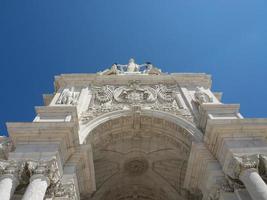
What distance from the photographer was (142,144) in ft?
52.3

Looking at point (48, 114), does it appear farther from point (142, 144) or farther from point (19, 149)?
point (142, 144)

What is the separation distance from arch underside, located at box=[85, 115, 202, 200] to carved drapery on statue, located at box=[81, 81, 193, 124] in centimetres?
80

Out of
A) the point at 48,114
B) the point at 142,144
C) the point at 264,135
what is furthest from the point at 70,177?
the point at 264,135

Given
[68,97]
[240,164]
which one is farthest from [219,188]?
[68,97]

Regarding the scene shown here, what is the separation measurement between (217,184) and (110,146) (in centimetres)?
622

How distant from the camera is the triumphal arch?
33.0ft

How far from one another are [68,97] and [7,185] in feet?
22.2

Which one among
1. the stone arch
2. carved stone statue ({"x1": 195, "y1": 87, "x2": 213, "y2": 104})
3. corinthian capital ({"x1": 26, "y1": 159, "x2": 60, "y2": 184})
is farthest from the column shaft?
corinthian capital ({"x1": 26, "y1": 159, "x2": 60, "y2": 184})

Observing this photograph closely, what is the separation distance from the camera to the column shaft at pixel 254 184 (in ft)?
28.9

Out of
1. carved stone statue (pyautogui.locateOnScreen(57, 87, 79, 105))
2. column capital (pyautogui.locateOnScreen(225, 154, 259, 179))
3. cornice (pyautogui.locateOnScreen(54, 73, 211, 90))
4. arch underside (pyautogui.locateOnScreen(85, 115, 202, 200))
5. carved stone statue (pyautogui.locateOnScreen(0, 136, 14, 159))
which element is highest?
cornice (pyautogui.locateOnScreen(54, 73, 211, 90))

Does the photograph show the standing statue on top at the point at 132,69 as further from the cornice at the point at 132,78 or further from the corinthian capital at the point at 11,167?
the corinthian capital at the point at 11,167

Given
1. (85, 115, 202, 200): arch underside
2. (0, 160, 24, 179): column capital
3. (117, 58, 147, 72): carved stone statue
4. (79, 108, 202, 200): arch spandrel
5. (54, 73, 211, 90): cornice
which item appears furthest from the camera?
(117, 58, 147, 72): carved stone statue

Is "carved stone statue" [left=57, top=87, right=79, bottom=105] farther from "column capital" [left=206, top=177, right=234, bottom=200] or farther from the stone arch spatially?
"column capital" [left=206, top=177, right=234, bottom=200]

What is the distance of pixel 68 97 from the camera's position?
15.3m
